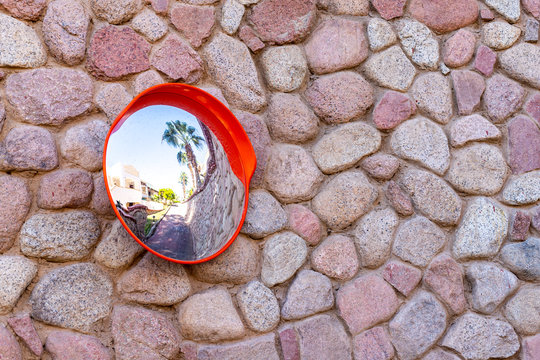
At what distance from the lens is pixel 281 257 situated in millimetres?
1641

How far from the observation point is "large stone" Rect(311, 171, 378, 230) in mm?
1722

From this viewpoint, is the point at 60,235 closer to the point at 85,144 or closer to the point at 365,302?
the point at 85,144

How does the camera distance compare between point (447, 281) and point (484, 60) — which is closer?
point (447, 281)

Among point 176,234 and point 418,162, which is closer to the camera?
point 176,234

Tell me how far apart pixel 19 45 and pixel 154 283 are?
69 centimetres

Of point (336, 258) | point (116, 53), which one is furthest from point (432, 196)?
point (116, 53)

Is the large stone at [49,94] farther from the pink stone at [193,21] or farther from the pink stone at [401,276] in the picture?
the pink stone at [401,276]

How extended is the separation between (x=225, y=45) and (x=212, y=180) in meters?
0.42

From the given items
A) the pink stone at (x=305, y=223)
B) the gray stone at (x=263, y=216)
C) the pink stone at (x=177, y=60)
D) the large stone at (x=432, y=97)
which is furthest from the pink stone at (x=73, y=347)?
the large stone at (x=432, y=97)

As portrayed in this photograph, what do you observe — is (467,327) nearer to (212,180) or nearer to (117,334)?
(212,180)

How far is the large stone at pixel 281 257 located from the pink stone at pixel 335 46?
1.78 feet

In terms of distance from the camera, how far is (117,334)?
1.44 m

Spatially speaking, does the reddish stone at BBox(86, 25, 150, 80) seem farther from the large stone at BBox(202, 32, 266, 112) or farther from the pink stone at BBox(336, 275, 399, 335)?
the pink stone at BBox(336, 275, 399, 335)

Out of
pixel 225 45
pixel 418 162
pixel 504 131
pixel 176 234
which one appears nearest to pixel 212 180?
pixel 176 234
